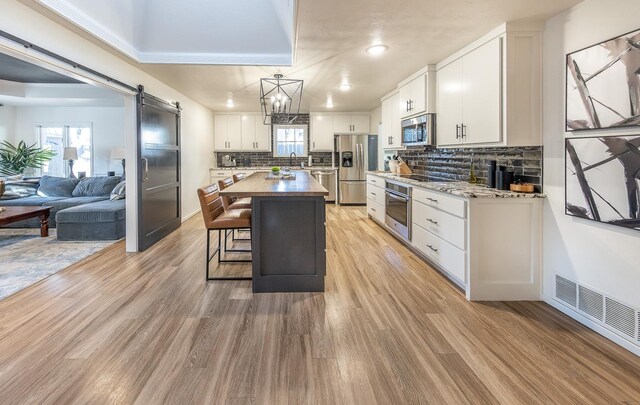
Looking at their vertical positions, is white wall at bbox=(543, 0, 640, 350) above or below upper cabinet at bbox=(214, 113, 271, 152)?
below

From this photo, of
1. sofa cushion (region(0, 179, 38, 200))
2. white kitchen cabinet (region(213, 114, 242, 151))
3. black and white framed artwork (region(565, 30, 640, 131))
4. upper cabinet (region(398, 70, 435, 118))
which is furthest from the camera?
white kitchen cabinet (region(213, 114, 242, 151))

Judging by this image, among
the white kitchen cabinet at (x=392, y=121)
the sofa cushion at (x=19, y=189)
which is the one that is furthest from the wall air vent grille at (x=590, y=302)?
the sofa cushion at (x=19, y=189)

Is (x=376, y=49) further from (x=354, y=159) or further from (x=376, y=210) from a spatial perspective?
(x=354, y=159)

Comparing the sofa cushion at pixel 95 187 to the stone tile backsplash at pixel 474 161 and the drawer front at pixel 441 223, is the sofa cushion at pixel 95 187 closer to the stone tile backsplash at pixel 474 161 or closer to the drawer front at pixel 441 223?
the stone tile backsplash at pixel 474 161

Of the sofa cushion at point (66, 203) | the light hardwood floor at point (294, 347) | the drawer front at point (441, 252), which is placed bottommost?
the light hardwood floor at point (294, 347)

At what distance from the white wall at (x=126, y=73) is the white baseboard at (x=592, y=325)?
14.1 ft

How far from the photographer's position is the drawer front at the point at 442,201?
2.92m

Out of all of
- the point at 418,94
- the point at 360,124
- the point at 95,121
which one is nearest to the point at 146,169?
the point at 418,94

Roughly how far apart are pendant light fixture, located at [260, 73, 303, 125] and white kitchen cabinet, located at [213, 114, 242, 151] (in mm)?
1397

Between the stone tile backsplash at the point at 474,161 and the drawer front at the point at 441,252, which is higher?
the stone tile backsplash at the point at 474,161

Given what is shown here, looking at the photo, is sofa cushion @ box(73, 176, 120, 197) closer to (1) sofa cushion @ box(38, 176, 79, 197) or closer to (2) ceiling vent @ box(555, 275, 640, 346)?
(1) sofa cushion @ box(38, 176, 79, 197)

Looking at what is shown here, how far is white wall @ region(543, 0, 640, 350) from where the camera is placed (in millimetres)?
2119

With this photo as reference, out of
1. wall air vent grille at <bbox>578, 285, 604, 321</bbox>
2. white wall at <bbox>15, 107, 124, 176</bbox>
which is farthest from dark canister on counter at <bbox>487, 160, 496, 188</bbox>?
white wall at <bbox>15, 107, 124, 176</bbox>

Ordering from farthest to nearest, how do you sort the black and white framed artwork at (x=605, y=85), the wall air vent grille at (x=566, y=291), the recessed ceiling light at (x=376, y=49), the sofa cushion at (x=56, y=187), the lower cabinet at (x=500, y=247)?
the sofa cushion at (x=56, y=187) < the recessed ceiling light at (x=376, y=49) < the lower cabinet at (x=500, y=247) < the wall air vent grille at (x=566, y=291) < the black and white framed artwork at (x=605, y=85)
